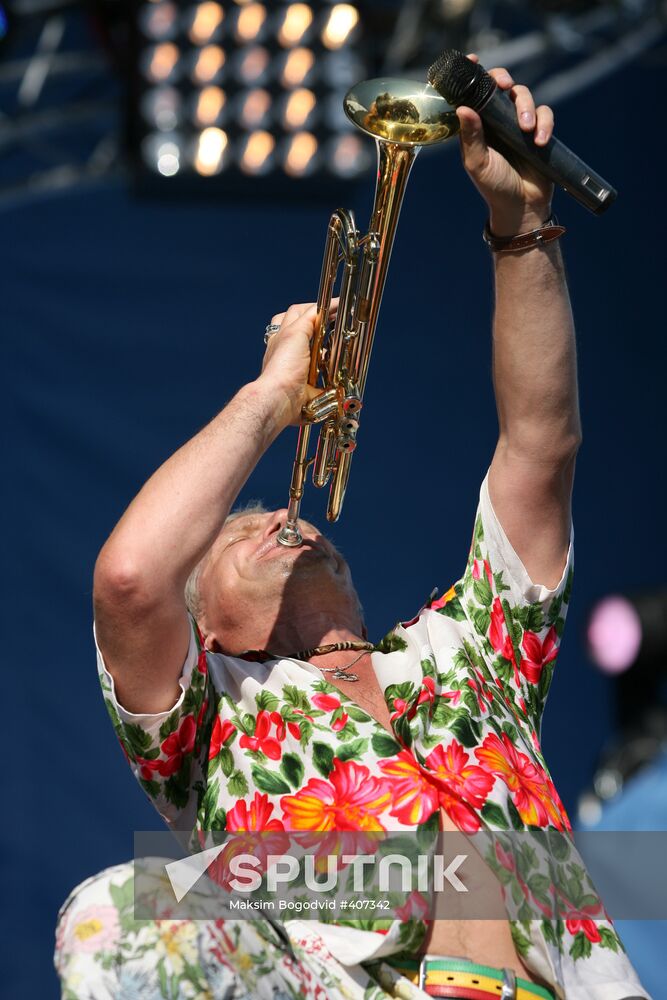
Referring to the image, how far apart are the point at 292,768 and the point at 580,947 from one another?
0.54 m

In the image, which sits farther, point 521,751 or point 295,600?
point 295,600

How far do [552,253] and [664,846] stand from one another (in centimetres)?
154

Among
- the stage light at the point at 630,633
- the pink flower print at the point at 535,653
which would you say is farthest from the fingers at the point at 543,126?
the stage light at the point at 630,633

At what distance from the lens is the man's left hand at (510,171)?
2.26 metres

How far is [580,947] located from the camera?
2.13m

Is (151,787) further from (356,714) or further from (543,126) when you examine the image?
(543,126)

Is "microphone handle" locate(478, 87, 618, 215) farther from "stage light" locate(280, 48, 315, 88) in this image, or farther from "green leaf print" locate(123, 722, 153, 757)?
"stage light" locate(280, 48, 315, 88)

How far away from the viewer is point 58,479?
13.8 feet

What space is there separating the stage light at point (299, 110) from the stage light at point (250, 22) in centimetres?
21

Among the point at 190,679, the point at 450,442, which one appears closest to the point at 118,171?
the point at 450,442

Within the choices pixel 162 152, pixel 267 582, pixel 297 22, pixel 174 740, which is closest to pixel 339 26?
pixel 297 22

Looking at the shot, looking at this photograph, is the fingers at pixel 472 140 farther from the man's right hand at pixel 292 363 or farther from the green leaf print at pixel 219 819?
the green leaf print at pixel 219 819

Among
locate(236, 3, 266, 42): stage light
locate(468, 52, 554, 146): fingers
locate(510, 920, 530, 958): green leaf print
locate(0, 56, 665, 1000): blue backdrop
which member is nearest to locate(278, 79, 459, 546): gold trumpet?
locate(468, 52, 554, 146): fingers

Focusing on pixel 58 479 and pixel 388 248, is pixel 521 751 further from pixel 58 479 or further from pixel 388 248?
pixel 58 479
